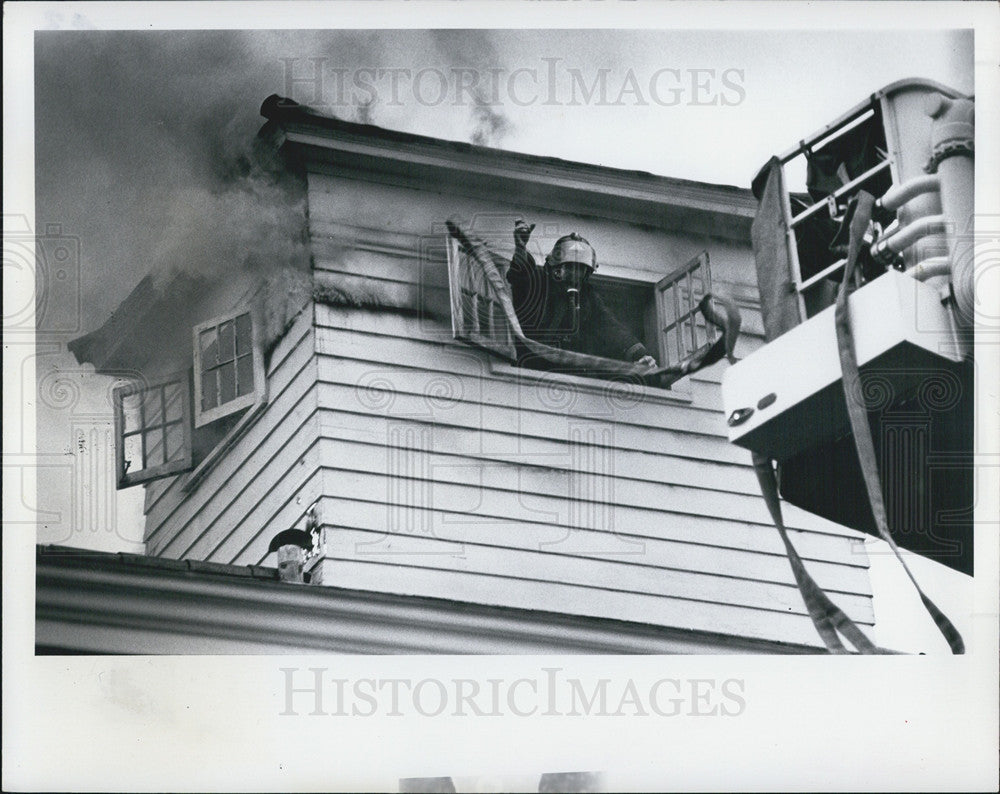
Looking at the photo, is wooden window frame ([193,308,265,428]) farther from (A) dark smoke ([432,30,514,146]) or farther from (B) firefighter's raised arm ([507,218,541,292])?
(A) dark smoke ([432,30,514,146])

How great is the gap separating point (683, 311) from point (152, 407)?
1.81 meters

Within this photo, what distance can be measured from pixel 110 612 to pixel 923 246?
2916 mm

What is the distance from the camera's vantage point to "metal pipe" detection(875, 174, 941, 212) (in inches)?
252

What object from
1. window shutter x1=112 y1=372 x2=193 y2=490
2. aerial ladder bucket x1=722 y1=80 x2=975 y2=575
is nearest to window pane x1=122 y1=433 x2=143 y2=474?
window shutter x1=112 y1=372 x2=193 y2=490

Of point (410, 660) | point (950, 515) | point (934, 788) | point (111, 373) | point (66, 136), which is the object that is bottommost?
point (934, 788)

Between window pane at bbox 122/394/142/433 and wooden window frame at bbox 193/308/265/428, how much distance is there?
0.19 metres

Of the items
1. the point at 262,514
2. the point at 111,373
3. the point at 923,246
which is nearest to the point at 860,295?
the point at 923,246

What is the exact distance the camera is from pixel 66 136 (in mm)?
6480

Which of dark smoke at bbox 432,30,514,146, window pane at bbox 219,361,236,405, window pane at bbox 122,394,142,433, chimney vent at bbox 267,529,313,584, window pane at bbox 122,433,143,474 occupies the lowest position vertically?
chimney vent at bbox 267,529,313,584

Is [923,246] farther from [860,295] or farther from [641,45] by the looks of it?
[641,45]

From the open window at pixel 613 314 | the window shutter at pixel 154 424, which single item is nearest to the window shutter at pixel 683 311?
the open window at pixel 613 314

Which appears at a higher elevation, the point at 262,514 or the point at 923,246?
the point at 923,246

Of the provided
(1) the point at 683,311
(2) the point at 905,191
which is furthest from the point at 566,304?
(2) the point at 905,191

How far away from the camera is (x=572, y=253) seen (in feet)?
21.4
